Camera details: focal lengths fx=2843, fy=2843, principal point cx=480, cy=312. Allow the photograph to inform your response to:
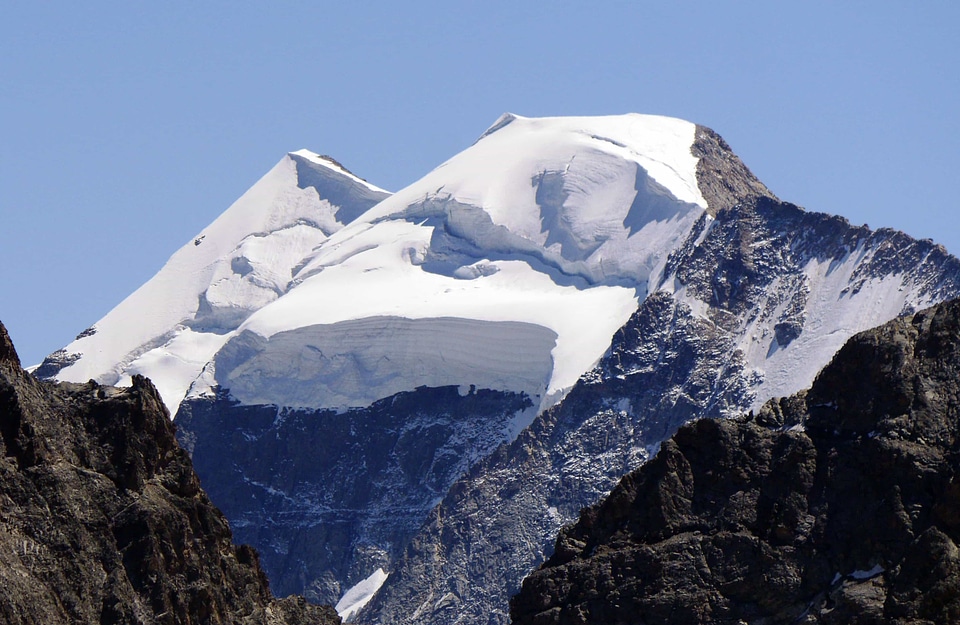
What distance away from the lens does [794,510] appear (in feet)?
307

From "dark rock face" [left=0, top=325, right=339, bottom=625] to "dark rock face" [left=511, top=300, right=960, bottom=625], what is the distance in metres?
11.4

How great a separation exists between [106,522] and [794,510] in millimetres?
22493

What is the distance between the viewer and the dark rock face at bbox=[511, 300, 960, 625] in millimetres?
90875

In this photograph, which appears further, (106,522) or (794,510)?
(794,510)

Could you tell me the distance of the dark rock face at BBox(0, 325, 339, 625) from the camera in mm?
86688

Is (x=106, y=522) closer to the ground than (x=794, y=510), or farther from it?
closer to the ground

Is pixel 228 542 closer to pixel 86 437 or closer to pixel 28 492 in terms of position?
pixel 86 437

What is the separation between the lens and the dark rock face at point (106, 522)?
284ft

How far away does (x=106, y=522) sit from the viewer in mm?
92000

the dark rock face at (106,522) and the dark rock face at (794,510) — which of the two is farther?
the dark rock face at (794,510)

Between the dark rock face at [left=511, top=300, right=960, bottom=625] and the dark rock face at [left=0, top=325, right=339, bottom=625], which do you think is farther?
the dark rock face at [left=511, top=300, right=960, bottom=625]

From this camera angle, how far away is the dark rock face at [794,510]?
298ft

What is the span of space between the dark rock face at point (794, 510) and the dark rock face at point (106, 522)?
1137 cm

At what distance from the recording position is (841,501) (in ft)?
305
